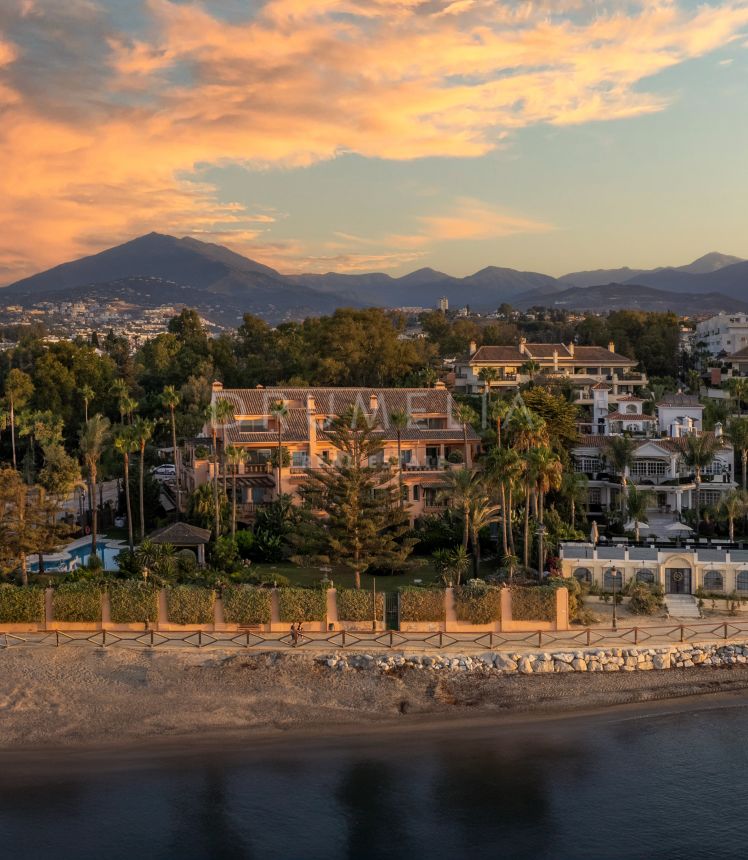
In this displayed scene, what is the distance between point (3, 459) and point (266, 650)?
152 feet

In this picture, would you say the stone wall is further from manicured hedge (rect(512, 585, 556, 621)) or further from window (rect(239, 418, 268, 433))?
window (rect(239, 418, 268, 433))

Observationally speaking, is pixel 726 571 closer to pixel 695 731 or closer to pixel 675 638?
pixel 675 638

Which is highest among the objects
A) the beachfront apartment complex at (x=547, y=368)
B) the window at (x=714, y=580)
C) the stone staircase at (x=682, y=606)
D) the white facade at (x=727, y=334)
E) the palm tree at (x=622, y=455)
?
the white facade at (x=727, y=334)

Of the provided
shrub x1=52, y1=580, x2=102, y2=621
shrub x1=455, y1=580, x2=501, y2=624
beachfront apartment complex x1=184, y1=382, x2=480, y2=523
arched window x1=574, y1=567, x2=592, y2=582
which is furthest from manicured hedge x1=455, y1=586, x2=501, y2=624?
shrub x1=52, y1=580, x2=102, y2=621

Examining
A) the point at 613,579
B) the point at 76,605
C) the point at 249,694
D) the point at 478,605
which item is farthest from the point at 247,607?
the point at 613,579

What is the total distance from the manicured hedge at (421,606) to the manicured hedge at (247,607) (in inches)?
173

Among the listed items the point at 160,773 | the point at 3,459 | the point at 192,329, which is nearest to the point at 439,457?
the point at 160,773

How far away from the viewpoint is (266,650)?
27422mm

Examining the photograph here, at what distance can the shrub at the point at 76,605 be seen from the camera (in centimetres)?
2878

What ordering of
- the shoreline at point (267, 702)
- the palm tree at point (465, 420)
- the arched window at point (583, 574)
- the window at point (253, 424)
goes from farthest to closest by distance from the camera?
the window at point (253, 424) < the palm tree at point (465, 420) < the arched window at point (583, 574) < the shoreline at point (267, 702)

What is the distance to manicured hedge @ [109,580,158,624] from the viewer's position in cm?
2880

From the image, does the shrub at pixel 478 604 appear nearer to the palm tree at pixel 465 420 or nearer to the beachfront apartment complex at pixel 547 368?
the palm tree at pixel 465 420

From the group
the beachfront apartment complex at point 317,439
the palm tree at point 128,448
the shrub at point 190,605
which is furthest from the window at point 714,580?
the palm tree at point 128,448

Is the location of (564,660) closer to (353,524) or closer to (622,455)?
(353,524)
